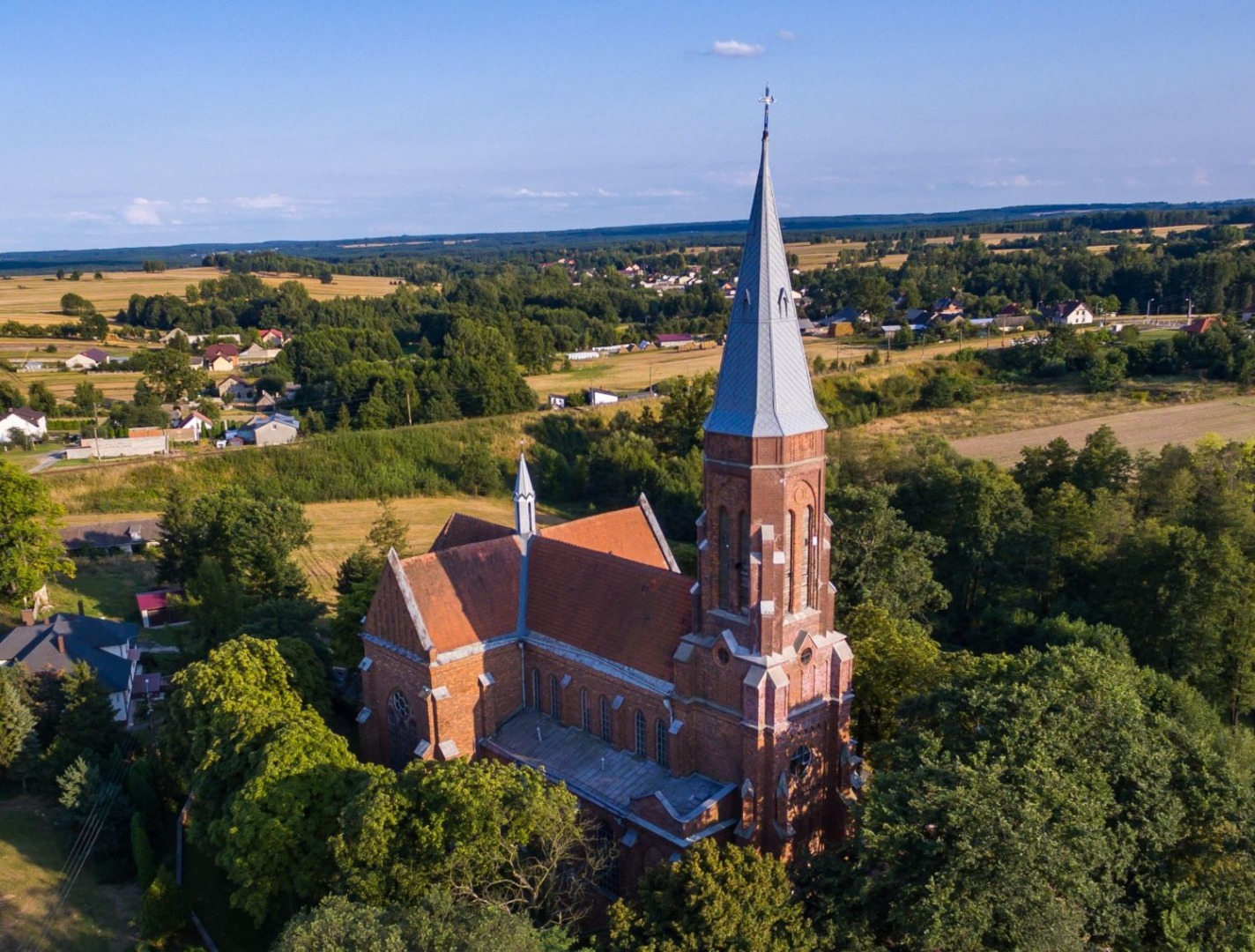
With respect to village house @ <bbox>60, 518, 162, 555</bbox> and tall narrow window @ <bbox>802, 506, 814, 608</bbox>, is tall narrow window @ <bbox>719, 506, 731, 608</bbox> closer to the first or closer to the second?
tall narrow window @ <bbox>802, 506, 814, 608</bbox>

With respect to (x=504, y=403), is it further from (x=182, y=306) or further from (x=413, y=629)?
(x=182, y=306)

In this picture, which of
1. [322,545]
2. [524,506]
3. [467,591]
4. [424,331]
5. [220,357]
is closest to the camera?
[467,591]

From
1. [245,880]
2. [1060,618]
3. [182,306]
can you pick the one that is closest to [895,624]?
[1060,618]

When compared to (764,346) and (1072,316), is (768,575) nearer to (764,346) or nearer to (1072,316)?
(764,346)

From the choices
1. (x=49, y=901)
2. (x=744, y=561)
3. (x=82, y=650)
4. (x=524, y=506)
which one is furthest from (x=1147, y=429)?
(x=49, y=901)

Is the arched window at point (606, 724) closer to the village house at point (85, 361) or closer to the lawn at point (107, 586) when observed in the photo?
the lawn at point (107, 586)

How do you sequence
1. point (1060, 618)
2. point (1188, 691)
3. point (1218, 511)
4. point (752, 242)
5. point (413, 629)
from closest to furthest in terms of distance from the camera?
point (752, 242) < point (413, 629) < point (1188, 691) < point (1060, 618) < point (1218, 511)

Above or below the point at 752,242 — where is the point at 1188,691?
below
